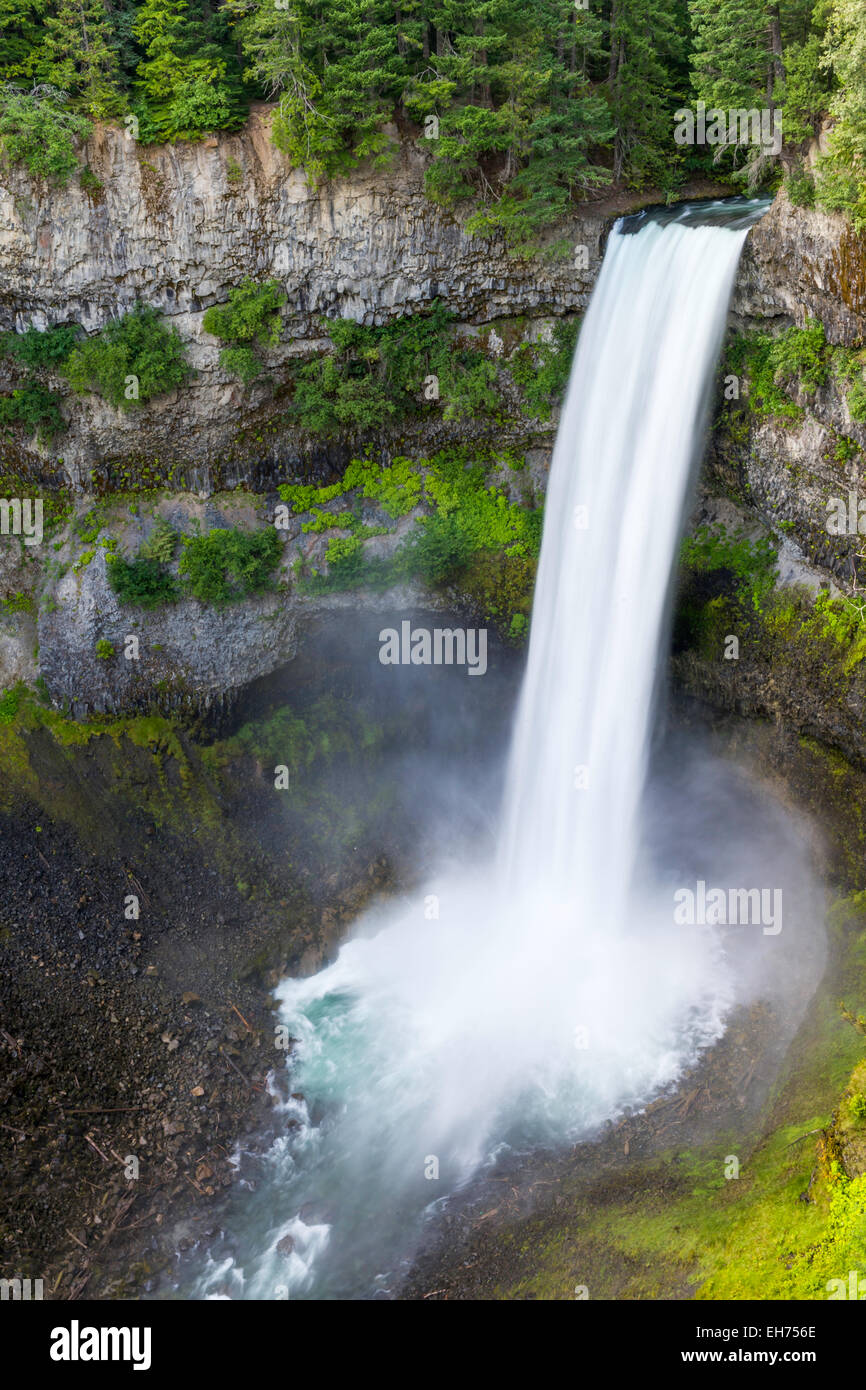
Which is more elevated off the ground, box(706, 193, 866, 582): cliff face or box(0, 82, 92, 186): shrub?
box(0, 82, 92, 186): shrub

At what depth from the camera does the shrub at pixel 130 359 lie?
2128cm

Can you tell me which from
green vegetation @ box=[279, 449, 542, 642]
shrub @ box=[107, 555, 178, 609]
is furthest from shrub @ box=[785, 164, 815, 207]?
shrub @ box=[107, 555, 178, 609]

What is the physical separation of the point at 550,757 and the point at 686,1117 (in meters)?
8.24

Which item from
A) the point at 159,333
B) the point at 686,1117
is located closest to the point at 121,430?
the point at 159,333

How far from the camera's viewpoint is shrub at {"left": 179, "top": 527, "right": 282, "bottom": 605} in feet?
72.8

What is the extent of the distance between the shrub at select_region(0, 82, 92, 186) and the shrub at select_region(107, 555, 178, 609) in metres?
8.57

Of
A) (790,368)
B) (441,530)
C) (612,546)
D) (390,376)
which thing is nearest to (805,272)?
(790,368)

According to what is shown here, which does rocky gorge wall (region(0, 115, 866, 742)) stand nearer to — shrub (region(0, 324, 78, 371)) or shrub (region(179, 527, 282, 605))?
shrub (region(0, 324, 78, 371))

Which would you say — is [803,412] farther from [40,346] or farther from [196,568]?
[40,346]

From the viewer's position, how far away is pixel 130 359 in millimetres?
21391

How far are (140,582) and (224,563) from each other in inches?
82.1

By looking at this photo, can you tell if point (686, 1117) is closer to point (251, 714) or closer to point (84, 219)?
point (251, 714)

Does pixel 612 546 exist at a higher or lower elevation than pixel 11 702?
higher

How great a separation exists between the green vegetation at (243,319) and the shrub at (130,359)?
1.06 metres
